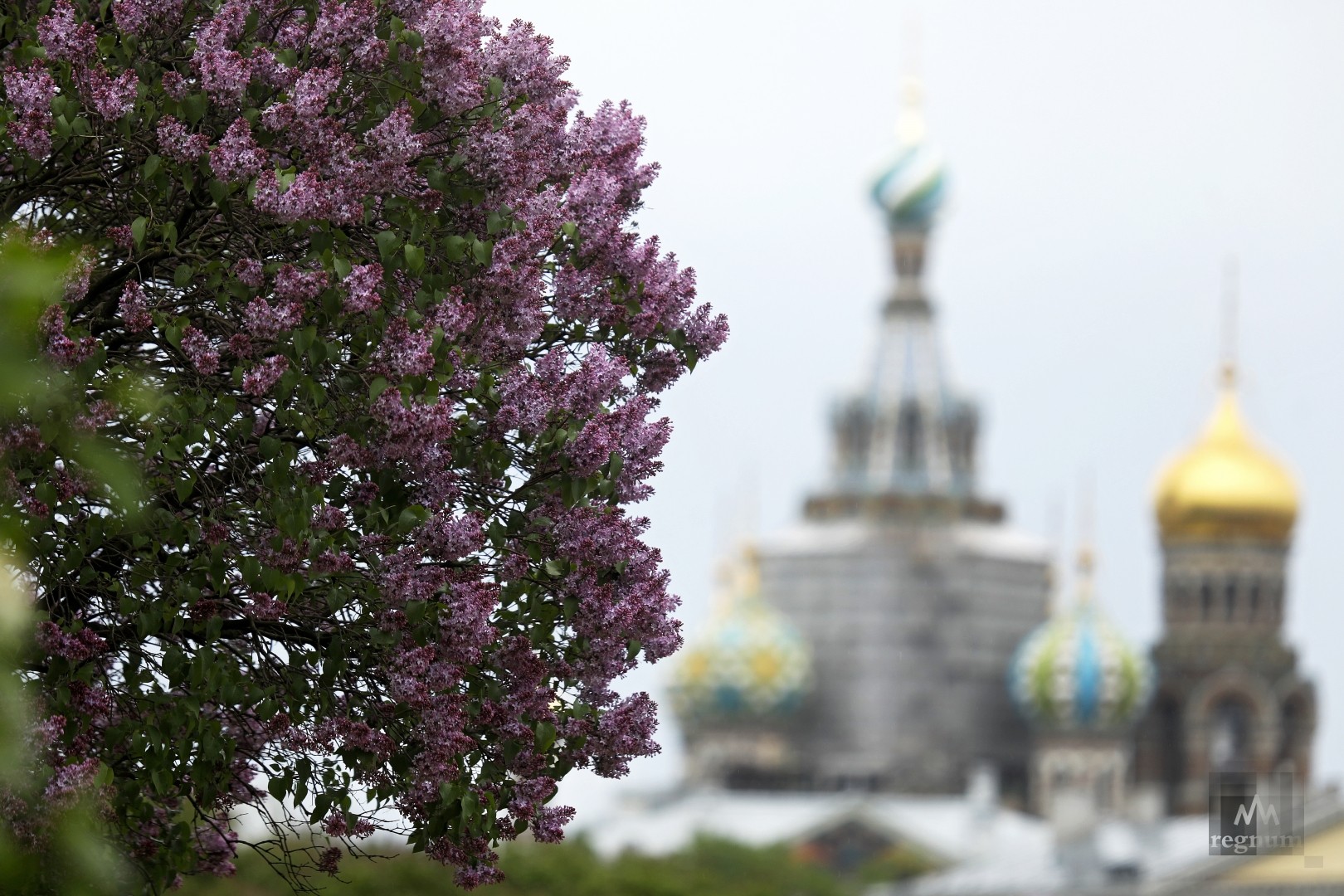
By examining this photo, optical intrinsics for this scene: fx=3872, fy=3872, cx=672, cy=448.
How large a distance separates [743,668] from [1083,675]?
33.4ft

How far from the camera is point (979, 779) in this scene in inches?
4439

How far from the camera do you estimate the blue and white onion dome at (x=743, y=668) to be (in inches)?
4478

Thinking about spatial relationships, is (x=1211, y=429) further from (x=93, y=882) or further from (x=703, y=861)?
(x=93, y=882)

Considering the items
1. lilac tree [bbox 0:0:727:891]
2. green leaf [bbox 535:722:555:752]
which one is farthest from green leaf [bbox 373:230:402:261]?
green leaf [bbox 535:722:555:752]

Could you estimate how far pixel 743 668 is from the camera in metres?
114

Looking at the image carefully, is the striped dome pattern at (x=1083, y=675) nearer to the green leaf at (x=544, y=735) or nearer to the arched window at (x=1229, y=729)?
the arched window at (x=1229, y=729)

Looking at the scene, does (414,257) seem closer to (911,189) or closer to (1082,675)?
(1082,675)

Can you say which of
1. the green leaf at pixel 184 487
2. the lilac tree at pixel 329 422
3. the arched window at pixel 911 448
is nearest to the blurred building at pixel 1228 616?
the arched window at pixel 911 448

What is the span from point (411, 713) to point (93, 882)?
4245mm

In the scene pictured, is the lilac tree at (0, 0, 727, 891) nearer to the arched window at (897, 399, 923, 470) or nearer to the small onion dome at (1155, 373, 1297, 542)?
the small onion dome at (1155, 373, 1297, 542)

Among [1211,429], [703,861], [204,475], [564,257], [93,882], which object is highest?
[1211,429]

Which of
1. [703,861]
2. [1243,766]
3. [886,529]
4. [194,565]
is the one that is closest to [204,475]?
[194,565]

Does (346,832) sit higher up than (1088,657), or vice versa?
(1088,657)

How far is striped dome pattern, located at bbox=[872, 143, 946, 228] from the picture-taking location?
12344cm
